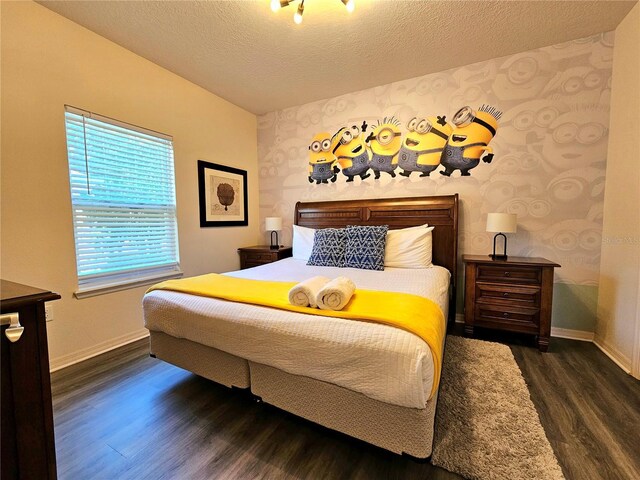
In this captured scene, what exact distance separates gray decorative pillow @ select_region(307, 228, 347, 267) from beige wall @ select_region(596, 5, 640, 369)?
2.24m

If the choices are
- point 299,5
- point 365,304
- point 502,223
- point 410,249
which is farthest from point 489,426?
point 299,5

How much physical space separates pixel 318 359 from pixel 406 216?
2187 millimetres

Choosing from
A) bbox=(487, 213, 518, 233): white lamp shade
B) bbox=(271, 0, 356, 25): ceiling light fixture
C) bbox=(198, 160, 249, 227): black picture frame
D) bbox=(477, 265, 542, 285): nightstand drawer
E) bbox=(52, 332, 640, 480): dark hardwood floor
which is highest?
bbox=(271, 0, 356, 25): ceiling light fixture

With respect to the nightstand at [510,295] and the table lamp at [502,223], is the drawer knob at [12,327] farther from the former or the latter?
the table lamp at [502,223]

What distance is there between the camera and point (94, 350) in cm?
229

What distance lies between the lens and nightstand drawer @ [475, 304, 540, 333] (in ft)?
7.55

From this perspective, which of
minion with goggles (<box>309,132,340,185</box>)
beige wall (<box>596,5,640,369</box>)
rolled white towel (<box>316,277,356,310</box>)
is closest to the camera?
rolled white towel (<box>316,277,356,310</box>)

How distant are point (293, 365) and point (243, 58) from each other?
9.14 feet

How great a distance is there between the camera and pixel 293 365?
1.32 m

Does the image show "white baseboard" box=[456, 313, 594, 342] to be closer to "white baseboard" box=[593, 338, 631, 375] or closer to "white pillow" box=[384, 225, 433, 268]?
"white baseboard" box=[593, 338, 631, 375]

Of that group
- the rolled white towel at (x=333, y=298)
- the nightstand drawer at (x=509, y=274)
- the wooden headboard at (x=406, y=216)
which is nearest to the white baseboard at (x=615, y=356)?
the nightstand drawer at (x=509, y=274)

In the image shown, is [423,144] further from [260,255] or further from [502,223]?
[260,255]

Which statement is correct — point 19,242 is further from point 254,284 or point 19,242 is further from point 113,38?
point 113,38

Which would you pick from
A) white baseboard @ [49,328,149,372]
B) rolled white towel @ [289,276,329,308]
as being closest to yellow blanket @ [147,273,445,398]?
rolled white towel @ [289,276,329,308]
